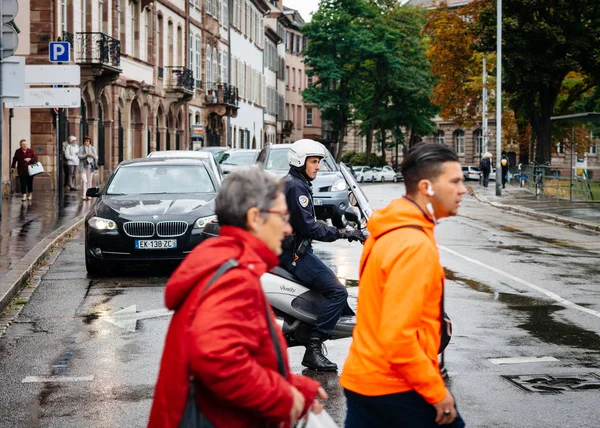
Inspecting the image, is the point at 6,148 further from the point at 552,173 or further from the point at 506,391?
the point at 506,391

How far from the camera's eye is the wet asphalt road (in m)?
6.96

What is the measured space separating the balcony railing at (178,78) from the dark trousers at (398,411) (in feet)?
159

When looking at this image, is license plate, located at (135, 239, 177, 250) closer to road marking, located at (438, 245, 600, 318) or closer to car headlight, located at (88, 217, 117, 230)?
car headlight, located at (88, 217, 117, 230)

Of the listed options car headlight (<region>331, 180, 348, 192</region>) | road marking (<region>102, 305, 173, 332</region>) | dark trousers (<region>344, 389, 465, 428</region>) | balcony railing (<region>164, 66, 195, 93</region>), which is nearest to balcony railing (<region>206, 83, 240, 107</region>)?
balcony railing (<region>164, 66, 195, 93</region>)

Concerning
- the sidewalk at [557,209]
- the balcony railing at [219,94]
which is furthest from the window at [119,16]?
the balcony railing at [219,94]

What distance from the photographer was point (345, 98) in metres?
80.9

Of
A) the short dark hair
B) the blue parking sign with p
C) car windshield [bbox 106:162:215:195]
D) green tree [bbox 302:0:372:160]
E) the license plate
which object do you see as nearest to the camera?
the short dark hair

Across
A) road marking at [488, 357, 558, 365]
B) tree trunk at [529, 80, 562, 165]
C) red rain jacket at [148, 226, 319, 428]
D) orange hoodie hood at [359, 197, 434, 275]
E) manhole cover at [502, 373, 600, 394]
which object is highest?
tree trunk at [529, 80, 562, 165]

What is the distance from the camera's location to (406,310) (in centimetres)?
361

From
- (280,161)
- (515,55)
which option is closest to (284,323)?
(280,161)

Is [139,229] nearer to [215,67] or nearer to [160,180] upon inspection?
[160,180]

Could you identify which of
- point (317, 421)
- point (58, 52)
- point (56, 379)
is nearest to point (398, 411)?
point (317, 421)

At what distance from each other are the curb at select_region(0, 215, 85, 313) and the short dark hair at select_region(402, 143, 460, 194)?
807 centimetres

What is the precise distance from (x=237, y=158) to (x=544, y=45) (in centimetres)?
1867
